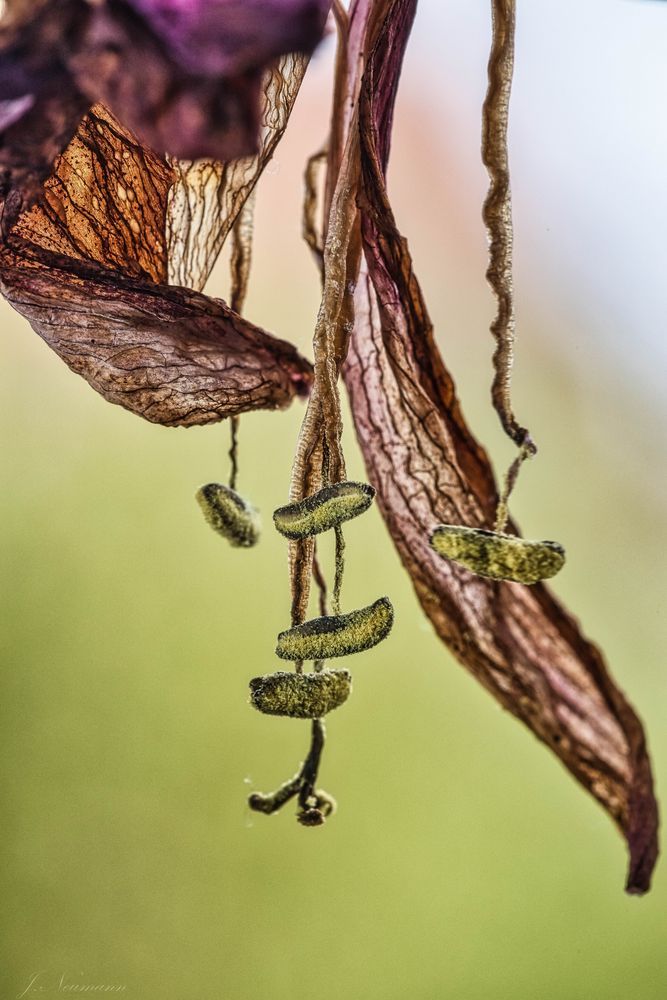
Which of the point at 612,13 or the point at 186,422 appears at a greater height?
the point at 612,13

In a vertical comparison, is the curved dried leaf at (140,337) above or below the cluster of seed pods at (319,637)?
above

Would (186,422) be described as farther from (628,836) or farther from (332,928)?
(332,928)

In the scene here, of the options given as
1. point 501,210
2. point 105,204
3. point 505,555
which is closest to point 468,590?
point 505,555

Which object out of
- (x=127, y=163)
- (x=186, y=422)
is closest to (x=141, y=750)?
(x=186, y=422)

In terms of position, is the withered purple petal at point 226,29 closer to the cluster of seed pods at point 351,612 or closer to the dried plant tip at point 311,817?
the cluster of seed pods at point 351,612

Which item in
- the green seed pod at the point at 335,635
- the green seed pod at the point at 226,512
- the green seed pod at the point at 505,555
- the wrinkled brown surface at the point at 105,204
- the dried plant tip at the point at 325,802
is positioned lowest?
the dried plant tip at the point at 325,802

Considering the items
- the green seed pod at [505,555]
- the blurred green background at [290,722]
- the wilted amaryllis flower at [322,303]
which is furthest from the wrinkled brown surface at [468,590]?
the blurred green background at [290,722]

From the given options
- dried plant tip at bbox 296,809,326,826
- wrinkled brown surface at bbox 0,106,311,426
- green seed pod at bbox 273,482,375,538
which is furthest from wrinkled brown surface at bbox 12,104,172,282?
dried plant tip at bbox 296,809,326,826
